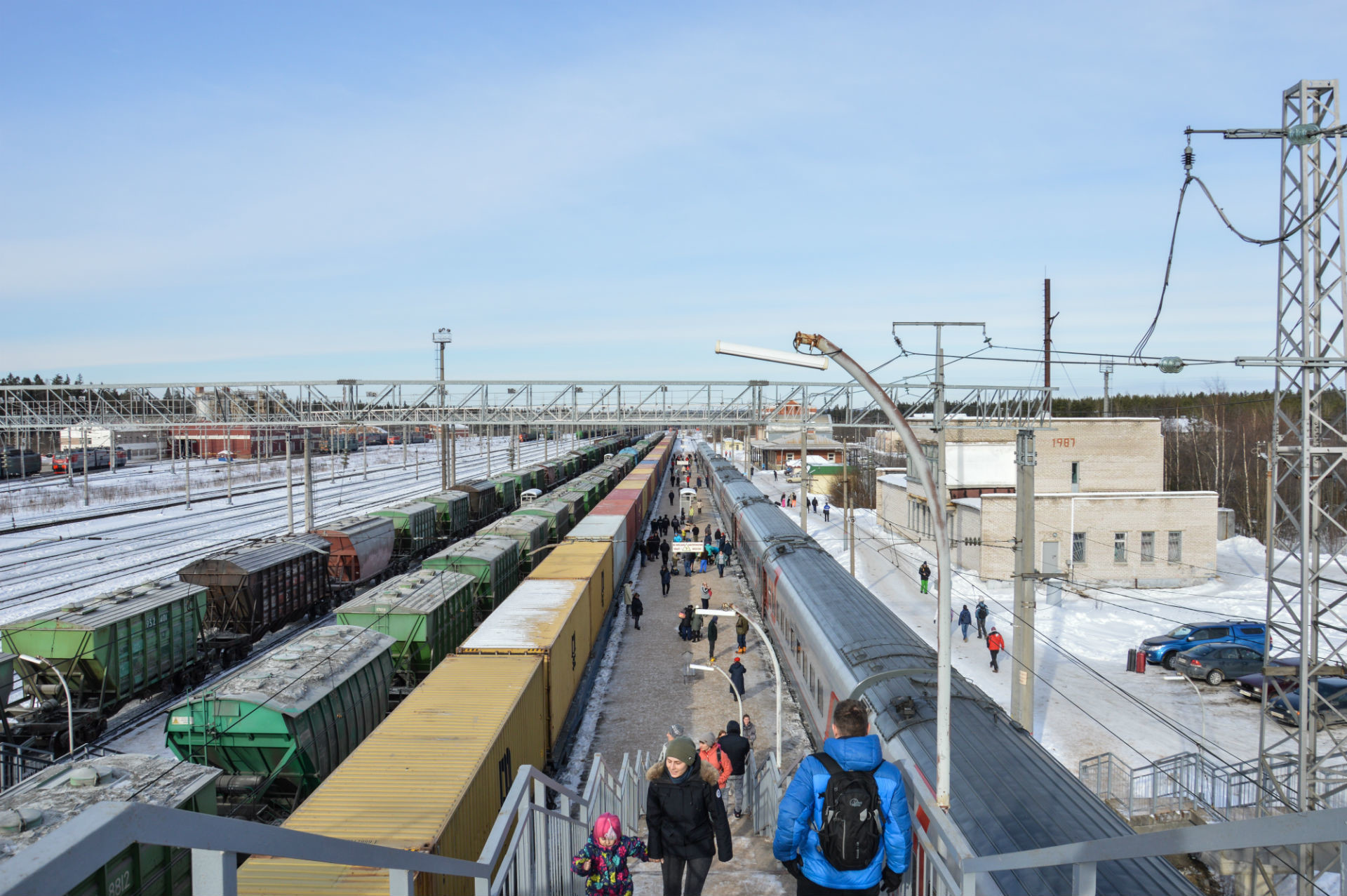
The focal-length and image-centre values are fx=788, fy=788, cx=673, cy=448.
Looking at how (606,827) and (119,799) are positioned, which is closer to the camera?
(606,827)

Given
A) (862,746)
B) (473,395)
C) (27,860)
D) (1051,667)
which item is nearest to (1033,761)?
(862,746)

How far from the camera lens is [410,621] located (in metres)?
16.7

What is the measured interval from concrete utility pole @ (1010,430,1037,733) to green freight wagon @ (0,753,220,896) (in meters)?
12.6

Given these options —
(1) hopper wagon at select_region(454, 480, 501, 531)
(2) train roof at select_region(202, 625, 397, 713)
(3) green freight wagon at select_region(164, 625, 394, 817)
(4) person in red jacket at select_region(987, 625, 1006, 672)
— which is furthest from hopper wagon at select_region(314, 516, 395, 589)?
(4) person in red jacket at select_region(987, 625, 1006, 672)

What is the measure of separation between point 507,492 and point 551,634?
31958 millimetres

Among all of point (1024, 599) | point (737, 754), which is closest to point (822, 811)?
point (737, 754)

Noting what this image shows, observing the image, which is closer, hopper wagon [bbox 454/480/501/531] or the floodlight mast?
the floodlight mast

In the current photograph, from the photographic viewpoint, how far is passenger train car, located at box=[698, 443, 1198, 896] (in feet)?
19.5

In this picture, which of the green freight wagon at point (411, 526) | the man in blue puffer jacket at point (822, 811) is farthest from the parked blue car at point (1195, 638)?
the green freight wagon at point (411, 526)

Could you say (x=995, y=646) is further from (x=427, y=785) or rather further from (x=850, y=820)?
(x=850, y=820)

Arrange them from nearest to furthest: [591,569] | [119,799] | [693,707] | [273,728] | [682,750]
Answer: [682,750]
[119,799]
[273,728]
[693,707]
[591,569]

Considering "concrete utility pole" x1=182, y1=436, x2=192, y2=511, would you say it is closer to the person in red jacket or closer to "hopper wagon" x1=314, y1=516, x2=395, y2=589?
"hopper wagon" x1=314, y1=516, x2=395, y2=589

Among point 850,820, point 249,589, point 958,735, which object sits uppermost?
point 850,820

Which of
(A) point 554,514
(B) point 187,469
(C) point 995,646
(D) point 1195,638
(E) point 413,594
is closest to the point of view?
(E) point 413,594
